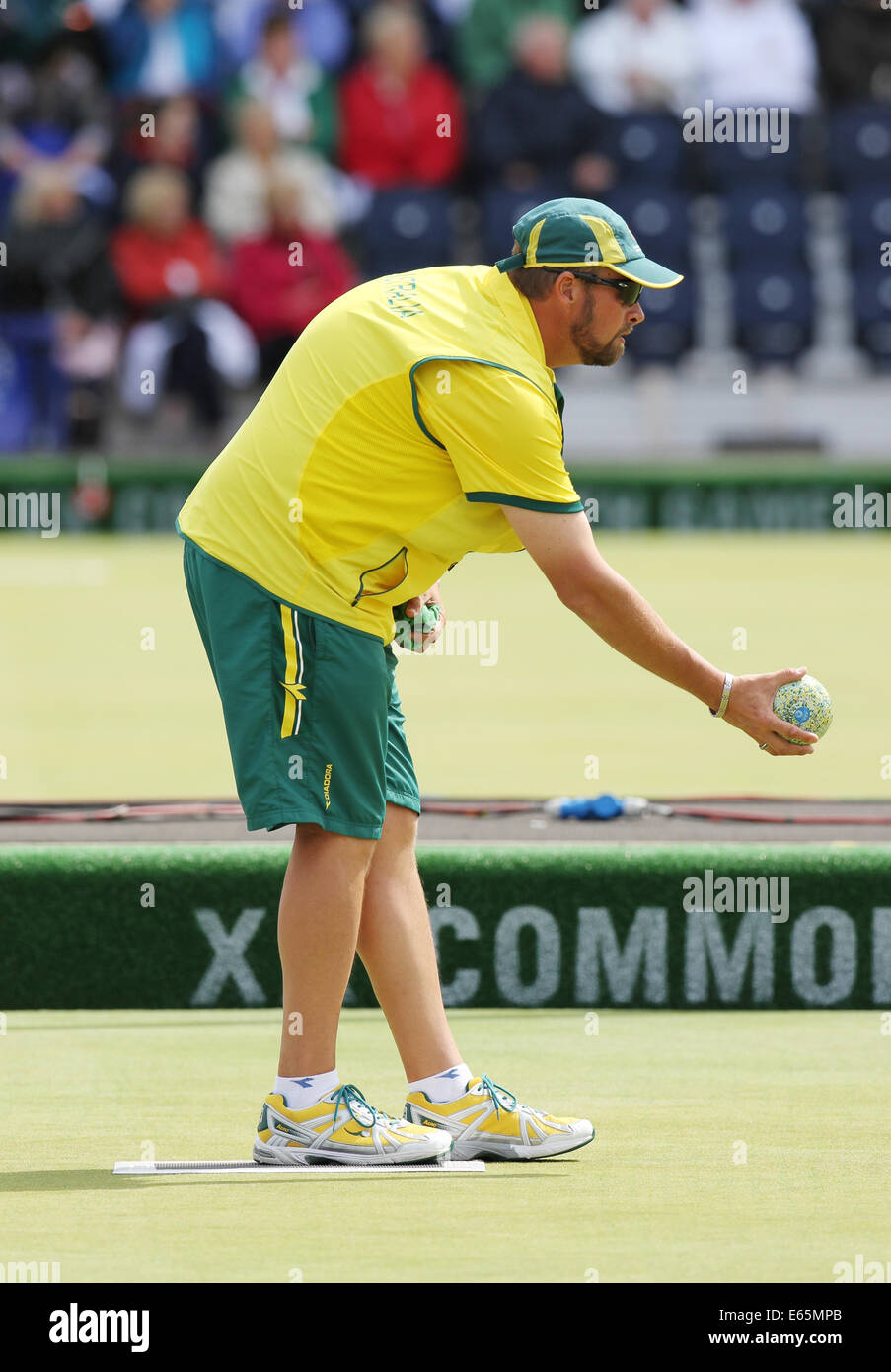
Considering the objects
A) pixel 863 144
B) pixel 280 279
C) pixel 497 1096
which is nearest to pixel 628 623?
pixel 497 1096

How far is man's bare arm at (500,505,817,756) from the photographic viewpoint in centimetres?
366

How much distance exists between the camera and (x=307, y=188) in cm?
1638

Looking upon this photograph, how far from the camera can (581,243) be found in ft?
12.3

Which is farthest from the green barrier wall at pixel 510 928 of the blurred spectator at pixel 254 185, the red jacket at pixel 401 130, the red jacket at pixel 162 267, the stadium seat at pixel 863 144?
the stadium seat at pixel 863 144

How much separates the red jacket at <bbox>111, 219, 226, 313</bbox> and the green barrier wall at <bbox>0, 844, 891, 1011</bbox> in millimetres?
11297

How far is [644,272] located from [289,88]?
45.0 feet

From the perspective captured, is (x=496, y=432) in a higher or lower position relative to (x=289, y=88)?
lower

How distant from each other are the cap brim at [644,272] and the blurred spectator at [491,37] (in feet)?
46.7

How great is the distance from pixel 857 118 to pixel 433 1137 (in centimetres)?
1480

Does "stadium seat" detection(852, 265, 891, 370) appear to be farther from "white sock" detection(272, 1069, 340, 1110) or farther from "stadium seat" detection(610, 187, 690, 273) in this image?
"white sock" detection(272, 1069, 340, 1110)

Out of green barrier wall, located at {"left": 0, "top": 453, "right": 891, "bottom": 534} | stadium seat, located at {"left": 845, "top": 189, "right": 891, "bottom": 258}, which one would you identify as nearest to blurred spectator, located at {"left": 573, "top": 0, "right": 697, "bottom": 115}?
stadium seat, located at {"left": 845, "top": 189, "right": 891, "bottom": 258}

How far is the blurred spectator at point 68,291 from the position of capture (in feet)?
51.7

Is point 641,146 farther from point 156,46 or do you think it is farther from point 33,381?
point 33,381
